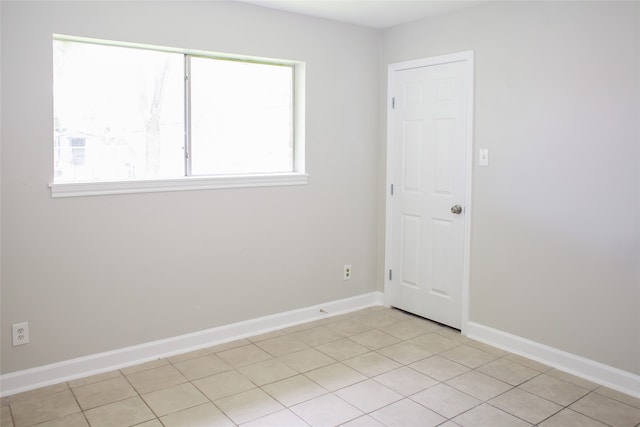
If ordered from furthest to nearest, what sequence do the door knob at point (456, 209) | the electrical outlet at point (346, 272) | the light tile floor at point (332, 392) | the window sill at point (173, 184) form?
the electrical outlet at point (346, 272)
the door knob at point (456, 209)
the window sill at point (173, 184)
the light tile floor at point (332, 392)

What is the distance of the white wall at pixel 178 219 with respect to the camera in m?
2.88

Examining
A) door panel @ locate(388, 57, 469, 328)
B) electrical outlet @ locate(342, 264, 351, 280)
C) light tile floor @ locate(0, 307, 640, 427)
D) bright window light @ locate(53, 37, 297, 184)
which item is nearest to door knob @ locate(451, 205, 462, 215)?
door panel @ locate(388, 57, 469, 328)

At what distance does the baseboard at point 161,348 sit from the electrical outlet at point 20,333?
0.56ft

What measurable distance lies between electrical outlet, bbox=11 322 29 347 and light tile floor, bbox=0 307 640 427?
0.30 metres

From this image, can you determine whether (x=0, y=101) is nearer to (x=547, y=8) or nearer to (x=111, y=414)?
(x=111, y=414)

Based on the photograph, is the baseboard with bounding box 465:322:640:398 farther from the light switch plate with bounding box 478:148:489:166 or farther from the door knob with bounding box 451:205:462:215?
the light switch plate with bounding box 478:148:489:166

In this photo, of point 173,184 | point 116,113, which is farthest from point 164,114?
point 173,184

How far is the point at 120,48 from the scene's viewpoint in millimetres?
3242

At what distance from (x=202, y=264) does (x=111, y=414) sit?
3.84 ft

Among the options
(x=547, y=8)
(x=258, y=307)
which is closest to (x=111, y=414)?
(x=258, y=307)

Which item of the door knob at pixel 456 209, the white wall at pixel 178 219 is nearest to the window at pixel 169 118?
the white wall at pixel 178 219

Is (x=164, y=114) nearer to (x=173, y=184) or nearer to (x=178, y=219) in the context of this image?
(x=173, y=184)

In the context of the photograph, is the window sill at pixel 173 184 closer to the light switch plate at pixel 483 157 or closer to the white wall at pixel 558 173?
the light switch plate at pixel 483 157

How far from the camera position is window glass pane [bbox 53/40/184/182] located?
10.1 ft
